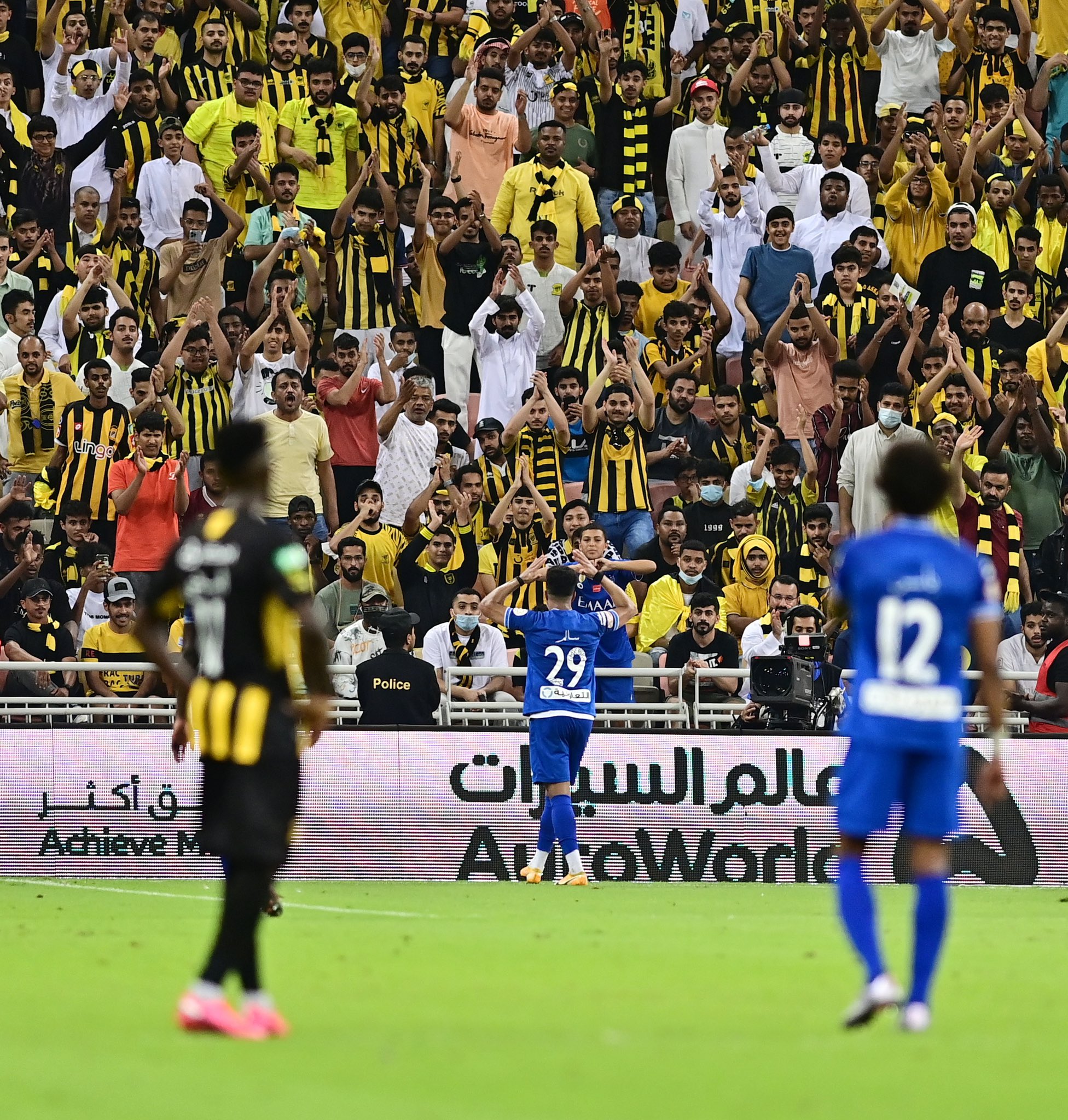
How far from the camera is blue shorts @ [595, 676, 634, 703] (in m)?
17.7

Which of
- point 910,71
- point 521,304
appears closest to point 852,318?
point 521,304

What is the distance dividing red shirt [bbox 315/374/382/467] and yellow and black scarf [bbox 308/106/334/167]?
10.2 ft

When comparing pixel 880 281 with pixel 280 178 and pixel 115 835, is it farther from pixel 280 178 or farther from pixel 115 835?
pixel 115 835

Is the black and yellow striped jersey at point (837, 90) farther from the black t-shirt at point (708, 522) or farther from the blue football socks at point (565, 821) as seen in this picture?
the blue football socks at point (565, 821)

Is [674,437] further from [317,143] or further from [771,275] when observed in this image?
[317,143]

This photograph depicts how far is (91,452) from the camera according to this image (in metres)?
19.0

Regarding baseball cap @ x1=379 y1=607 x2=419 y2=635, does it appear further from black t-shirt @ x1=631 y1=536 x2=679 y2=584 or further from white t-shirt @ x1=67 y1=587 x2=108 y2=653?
black t-shirt @ x1=631 y1=536 x2=679 y2=584

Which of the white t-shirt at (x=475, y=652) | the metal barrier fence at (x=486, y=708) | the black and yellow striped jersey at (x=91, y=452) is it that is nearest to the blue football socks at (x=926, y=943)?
the metal barrier fence at (x=486, y=708)

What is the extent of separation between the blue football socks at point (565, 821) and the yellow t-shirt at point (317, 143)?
913 centimetres

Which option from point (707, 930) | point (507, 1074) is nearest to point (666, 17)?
point (707, 930)

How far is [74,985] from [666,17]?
17637mm

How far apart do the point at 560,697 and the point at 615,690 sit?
2702mm

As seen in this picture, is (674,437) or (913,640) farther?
(674,437)

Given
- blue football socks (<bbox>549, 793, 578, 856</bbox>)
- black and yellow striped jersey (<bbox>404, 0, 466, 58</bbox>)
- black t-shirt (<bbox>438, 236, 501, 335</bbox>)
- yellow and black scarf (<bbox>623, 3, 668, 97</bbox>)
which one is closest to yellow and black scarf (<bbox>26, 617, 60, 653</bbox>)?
blue football socks (<bbox>549, 793, 578, 856</bbox>)
